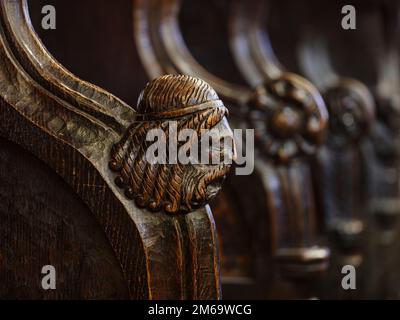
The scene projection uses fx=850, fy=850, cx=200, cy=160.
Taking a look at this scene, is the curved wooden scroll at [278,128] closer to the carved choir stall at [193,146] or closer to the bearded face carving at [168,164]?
the carved choir stall at [193,146]

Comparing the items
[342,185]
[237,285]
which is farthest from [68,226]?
[342,185]

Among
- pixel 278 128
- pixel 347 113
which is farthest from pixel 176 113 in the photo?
pixel 347 113

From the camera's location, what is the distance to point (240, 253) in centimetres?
167

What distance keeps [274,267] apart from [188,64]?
16.5 inches

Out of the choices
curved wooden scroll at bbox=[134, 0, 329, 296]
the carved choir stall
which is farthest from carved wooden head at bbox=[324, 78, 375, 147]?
curved wooden scroll at bbox=[134, 0, 329, 296]

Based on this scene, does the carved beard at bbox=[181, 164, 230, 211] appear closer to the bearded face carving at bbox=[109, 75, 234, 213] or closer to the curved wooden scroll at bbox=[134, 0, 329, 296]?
the bearded face carving at bbox=[109, 75, 234, 213]

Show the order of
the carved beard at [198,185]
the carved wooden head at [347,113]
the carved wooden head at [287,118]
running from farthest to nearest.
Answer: the carved wooden head at [347,113] < the carved wooden head at [287,118] < the carved beard at [198,185]

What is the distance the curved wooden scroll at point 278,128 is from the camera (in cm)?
158

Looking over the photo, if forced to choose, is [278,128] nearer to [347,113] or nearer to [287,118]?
[287,118]

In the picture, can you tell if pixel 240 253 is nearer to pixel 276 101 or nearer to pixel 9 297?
pixel 276 101

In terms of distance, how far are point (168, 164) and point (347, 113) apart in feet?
4.52

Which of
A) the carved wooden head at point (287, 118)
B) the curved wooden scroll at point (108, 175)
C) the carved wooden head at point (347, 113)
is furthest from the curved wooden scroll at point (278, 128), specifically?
the curved wooden scroll at point (108, 175)

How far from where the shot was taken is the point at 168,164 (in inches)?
31.9

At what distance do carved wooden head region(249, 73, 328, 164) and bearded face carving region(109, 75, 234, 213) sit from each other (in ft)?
2.53
